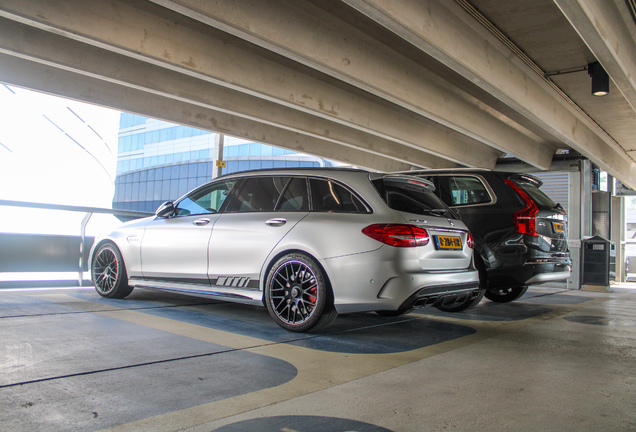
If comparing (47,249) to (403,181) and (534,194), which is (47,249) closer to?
(403,181)

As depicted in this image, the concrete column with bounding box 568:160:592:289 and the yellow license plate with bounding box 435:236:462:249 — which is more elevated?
the concrete column with bounding box 568:160:592:289

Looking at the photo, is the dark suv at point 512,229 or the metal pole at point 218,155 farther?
the metal pole at point 218,155

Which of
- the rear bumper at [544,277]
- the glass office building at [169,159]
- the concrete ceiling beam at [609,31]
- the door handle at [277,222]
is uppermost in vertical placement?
Answer: the glass office building at [169,159]

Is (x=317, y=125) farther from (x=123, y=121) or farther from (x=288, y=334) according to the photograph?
(x=123, y=121)

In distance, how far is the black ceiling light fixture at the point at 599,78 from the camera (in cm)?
887

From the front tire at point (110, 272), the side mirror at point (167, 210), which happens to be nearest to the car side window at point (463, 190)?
the side mirror at point (167, 210)

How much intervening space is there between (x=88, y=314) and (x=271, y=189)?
2.39m

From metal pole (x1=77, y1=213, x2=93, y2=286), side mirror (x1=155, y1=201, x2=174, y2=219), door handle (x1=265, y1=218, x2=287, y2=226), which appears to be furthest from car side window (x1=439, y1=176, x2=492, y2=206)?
metal pole (x1=77, y1=213, x2=93, y2=286)

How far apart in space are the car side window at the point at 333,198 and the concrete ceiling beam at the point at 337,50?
10.4ft

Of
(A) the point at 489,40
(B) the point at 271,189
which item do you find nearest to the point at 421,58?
(A) the point at 489,40

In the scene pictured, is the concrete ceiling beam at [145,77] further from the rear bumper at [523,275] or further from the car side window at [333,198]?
the rear bumper at [523,275]

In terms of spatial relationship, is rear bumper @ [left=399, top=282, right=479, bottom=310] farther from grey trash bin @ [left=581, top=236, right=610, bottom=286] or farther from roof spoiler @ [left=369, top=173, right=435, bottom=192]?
grey trash bin @ [left=581, top=236, right=610, bottom=286]

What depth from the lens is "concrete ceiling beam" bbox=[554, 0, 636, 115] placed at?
19.7 feet

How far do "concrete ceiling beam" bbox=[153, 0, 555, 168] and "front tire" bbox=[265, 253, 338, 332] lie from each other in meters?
3.79
